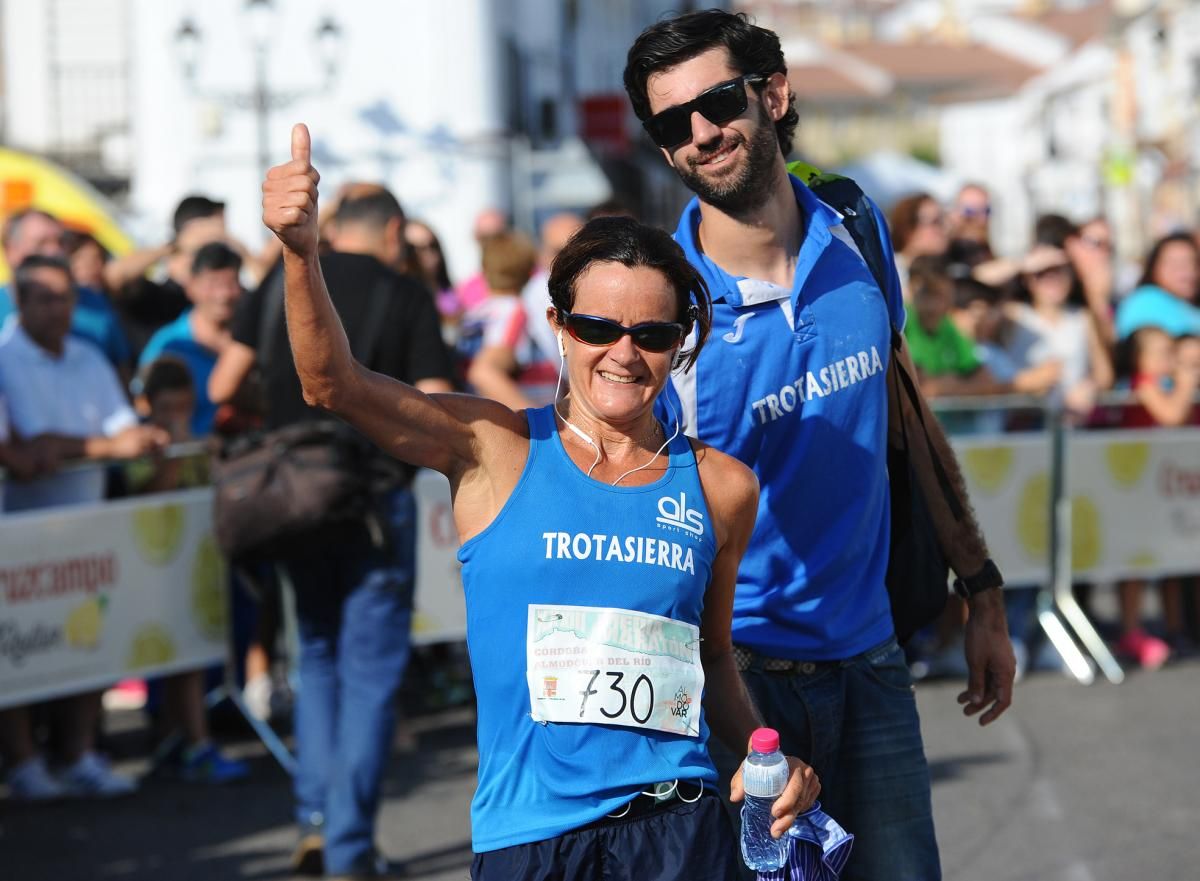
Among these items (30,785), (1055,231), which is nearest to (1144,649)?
(1055,231)

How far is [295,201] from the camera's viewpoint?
9.34ft

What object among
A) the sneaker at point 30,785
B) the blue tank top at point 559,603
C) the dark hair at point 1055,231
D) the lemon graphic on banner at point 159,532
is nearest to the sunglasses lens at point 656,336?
the blue tank top at point 559,603

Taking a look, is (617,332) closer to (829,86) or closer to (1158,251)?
(1158,251)

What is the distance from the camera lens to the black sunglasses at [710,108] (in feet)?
11.7

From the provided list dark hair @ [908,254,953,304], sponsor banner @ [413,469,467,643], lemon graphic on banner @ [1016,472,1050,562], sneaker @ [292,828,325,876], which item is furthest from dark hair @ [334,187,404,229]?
lemon graphic on banner @ [1016,472,1050,562]

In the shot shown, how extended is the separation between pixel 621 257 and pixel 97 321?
19.5 feet

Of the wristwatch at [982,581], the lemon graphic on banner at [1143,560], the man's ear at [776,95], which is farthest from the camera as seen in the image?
the lemon graphic on banner at [1143,560]

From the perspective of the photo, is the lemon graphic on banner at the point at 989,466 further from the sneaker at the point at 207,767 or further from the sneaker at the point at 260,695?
the sneaker at the point at 207,767

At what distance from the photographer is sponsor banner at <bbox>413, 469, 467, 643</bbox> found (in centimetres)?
838

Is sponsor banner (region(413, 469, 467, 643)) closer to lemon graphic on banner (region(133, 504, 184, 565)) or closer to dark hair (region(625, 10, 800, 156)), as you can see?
lemon graphic on banner (region(133, 504, 184, 565))

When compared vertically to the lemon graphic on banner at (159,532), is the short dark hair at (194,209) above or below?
above

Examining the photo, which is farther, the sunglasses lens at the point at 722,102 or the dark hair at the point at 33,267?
the dark hair at the point at 33,267

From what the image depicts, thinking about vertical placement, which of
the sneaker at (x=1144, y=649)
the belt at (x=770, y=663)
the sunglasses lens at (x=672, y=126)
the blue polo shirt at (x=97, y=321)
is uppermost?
the sunglasses lens at (x=672, y=126)

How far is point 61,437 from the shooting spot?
7500 mm
